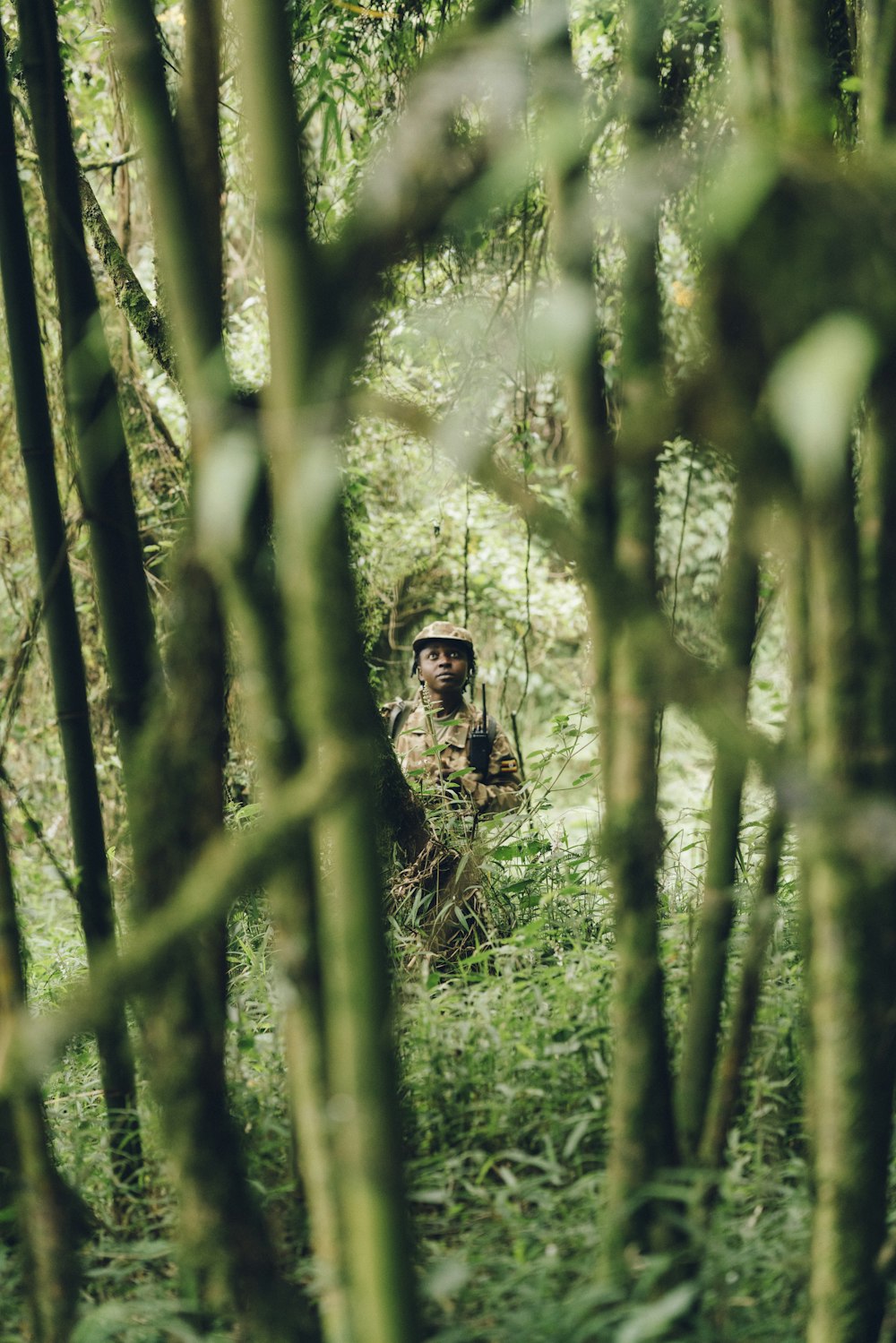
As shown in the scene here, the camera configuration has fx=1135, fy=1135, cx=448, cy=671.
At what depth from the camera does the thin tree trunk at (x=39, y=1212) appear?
1259mm

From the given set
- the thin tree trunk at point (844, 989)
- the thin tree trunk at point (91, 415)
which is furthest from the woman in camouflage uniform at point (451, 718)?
the thin tree trunk at point (844, 989)

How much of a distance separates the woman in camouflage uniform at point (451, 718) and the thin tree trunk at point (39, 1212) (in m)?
2.79

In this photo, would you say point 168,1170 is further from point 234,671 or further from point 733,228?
point 234,671

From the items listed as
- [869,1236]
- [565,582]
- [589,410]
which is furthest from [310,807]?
[565,582]

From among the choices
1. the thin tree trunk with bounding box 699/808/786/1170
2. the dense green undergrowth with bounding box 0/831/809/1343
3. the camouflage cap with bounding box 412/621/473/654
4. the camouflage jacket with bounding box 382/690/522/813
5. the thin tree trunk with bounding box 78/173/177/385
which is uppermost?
the thin tree trunk with bounding box 78/173/177/385

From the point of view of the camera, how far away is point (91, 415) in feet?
5.09

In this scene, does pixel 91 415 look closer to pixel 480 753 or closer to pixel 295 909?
pixel 295 909

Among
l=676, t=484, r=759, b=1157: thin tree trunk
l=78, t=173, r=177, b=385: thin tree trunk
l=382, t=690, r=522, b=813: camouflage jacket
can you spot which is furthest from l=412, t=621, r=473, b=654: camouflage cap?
l=676, t=484, r=759, b=1157: thin tree trunk

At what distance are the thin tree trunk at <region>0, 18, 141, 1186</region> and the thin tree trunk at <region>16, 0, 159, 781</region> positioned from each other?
73mm

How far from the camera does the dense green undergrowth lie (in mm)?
1224

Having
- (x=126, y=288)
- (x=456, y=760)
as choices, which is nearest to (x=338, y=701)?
(x=126, y=288)

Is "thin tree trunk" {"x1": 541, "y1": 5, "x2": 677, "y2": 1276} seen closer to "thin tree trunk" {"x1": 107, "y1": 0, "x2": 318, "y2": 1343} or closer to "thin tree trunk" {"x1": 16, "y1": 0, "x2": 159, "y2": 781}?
"thin tree trunk" {"x1": 107, "y1": 0, "x2": 318, "y2": 1343}

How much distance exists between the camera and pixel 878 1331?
111 cm

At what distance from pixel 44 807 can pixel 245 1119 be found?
4.36 m
